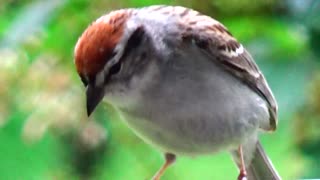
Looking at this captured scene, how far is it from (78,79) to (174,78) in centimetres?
40

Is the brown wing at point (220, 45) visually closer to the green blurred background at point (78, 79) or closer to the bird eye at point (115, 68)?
the green blurred background at point (78, 79)

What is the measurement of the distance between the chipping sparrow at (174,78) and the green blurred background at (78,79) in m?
0.09

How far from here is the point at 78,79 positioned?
2.68 meters

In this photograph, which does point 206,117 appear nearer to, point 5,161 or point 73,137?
→ point 73,137

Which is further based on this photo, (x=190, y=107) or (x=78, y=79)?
(x=78, y=79)

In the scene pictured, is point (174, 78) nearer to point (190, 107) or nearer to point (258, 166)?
point (190, 107)

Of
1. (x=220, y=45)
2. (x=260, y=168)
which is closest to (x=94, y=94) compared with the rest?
(x=220, y=45)

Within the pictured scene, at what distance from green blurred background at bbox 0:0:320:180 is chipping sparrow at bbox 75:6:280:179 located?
9 cm

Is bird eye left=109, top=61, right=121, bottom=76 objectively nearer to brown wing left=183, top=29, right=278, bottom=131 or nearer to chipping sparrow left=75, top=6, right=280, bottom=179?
chipping sparrow left=75, top=6, right=280, bottom=179

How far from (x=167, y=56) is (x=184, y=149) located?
201 mm

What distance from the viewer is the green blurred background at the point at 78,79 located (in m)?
2.54

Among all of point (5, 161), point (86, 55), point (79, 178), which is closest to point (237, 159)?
point (79, 178)

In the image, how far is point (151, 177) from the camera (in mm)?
2836

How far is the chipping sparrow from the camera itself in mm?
2180
